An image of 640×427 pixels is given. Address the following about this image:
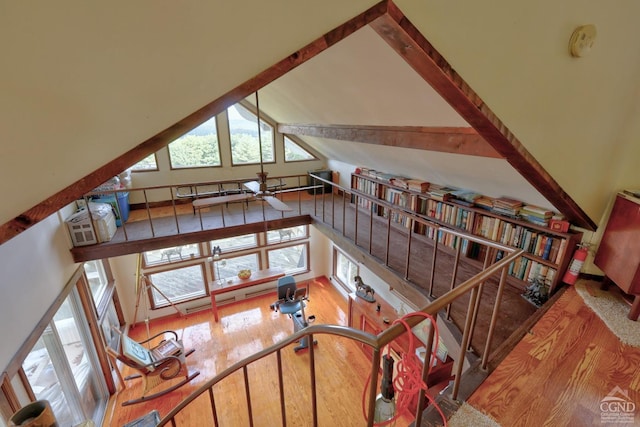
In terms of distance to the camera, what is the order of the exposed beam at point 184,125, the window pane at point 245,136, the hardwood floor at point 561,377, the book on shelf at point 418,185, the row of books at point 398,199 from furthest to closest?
1. the window pane at point 245,136
2. the row of books at point 398,199
3. the book on shelf at point 418,185
4. the hardwood floor at point 561,377
5. the exposed beam at point 184,125

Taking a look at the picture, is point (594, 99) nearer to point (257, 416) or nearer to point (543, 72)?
point (543, 72)

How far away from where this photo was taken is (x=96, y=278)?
4.92 metres

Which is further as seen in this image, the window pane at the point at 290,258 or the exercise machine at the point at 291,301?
the window pane at the point at 290,258

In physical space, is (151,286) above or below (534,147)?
below

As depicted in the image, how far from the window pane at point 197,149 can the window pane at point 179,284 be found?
2.20 metres

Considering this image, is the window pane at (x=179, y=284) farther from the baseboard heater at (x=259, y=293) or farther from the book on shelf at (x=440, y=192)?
the book on shelf at (x=440, y=192)

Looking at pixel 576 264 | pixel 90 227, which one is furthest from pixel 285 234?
pixel 576 264

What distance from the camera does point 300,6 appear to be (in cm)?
116

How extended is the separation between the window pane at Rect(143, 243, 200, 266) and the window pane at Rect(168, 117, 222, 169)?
1693mm

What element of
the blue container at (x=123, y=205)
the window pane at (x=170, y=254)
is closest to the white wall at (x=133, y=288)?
the window pane at (x=170, y=254)

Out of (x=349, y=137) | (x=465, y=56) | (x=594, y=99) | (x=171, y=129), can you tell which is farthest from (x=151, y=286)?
(x=594, y=99)

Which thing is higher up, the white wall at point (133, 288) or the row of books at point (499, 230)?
the row of books at point (499, 230)

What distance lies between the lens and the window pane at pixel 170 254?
5699mm

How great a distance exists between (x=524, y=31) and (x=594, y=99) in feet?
3.22
